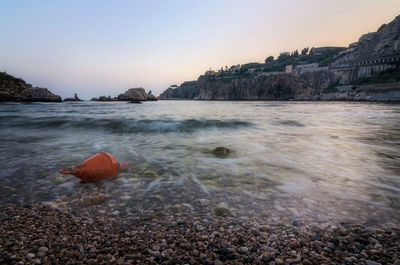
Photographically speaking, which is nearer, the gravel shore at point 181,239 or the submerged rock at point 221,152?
the gravel shore at point 181,239

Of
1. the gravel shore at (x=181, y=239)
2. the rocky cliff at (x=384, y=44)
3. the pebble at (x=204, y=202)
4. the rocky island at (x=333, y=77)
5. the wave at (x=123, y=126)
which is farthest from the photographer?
the rocky cliff at (x=384, y=44)

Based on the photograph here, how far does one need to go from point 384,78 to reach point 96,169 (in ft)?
331

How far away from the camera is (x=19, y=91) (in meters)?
36.4

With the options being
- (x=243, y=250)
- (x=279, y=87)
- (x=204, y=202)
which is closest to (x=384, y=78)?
(x=279, y=87)

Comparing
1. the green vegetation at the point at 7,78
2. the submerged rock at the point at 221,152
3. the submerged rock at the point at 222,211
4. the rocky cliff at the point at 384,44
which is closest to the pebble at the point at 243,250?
the submerged rock at the point at 222,211

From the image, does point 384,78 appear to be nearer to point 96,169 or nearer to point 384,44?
point 384,44

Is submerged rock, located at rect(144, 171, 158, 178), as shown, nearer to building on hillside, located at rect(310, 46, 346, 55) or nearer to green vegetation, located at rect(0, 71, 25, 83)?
green vegetation, located at rect(0, 71, 25, 83)

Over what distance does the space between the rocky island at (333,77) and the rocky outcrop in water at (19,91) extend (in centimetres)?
9559

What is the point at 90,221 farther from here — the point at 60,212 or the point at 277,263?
the point at 277,263

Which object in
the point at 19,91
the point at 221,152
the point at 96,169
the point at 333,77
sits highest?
the point at 333,77

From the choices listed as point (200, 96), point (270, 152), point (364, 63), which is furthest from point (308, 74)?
point (270, 152)

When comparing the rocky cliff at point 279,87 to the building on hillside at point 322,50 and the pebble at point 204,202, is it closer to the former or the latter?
the building on hillside at point 322,50

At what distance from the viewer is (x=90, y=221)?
1.94 m

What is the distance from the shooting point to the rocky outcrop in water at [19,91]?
108ft
